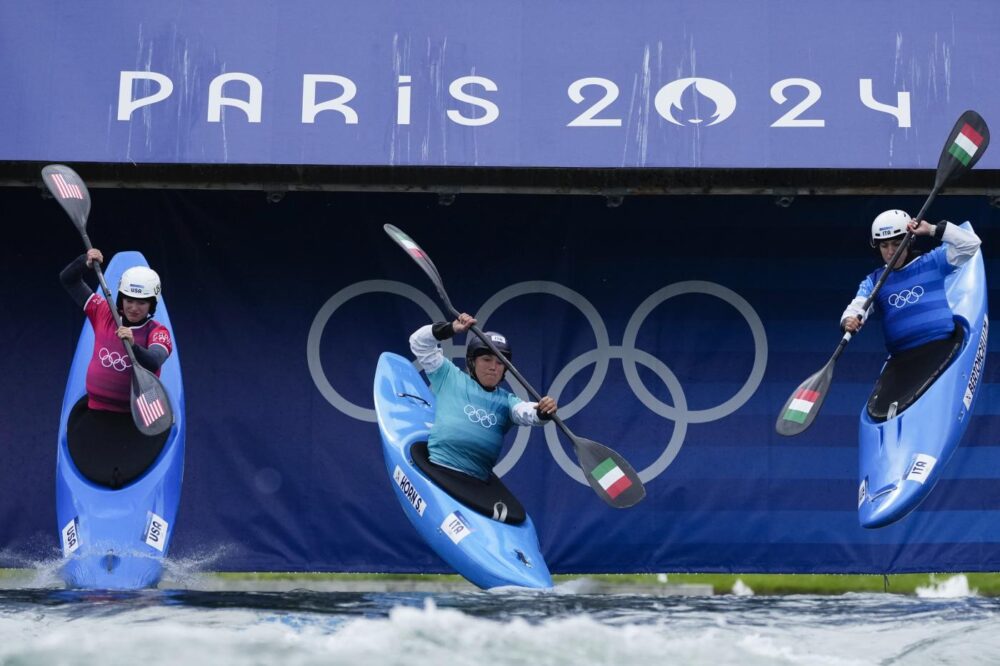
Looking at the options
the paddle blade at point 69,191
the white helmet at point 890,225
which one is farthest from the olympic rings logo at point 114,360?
the white helmet at point 890,225

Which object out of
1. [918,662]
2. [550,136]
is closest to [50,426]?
[550,136]

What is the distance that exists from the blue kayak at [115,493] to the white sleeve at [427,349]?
1308 mm

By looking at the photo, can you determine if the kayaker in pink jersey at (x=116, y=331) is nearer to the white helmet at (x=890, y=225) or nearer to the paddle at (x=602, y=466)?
the paddle at (x=602, y=466)

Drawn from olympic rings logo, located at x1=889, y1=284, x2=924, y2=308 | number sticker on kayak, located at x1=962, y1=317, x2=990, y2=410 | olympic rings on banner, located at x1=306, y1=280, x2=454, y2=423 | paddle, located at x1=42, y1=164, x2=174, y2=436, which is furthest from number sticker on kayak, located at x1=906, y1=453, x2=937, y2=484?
paddle, located at x1=42, y1=164, x2=174, y2=436

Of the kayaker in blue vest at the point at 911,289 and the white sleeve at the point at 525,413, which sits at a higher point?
the kayaker in blue vest at the point at 911,289

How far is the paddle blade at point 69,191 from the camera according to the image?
7.46m

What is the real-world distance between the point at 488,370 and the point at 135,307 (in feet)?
6.03

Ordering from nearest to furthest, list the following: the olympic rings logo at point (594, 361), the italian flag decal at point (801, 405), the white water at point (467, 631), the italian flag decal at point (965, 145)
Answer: the white water at point (467, 631) < the italian flag decal at point (965, 145) < the italian flag decal at point (801, 405) < the olympic rings logo at point (594, 361)

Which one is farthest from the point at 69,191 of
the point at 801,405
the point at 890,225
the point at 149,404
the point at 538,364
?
the point at 890,225

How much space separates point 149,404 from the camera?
729cm

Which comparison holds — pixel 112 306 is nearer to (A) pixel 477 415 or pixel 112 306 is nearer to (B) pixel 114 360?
(B) pixel 114 360

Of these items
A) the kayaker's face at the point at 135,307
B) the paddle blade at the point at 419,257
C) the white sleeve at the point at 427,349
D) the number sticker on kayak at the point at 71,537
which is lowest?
the number sticker on kayak at the point at 71,537

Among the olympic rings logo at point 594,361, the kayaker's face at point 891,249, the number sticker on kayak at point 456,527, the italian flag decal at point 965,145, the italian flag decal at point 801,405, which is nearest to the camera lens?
the number sticker on kayak at point 456,527

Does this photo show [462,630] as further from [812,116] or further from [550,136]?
[812,116]
